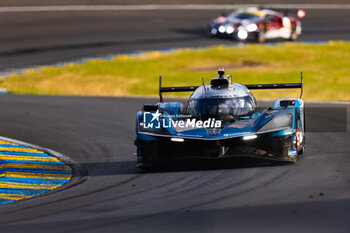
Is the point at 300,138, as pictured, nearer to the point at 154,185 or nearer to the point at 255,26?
the point at 154,185

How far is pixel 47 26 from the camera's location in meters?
36.4

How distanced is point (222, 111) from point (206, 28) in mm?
24431

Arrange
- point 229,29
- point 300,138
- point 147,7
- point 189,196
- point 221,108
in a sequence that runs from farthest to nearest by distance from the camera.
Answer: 1. point 147,7
2. point 229,29
3. point 221,108
4. point 300,138
5. point 189,196

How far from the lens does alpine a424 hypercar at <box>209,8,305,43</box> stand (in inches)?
1335

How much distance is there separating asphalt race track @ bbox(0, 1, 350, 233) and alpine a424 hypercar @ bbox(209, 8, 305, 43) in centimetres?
1294

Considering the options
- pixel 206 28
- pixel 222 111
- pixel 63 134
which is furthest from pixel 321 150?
pixel 206 28

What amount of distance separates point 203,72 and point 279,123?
621 inches

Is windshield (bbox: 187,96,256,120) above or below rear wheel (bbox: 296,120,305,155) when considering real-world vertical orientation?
above

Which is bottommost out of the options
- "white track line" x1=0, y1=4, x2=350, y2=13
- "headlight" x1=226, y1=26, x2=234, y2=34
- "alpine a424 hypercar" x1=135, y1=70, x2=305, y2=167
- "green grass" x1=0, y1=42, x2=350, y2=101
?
"green grass" x1=0, y1=42, x2=350, y2=101

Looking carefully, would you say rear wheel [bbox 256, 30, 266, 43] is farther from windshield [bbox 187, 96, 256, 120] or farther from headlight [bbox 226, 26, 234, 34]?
windshield [bbox 187, 96, 256, 120]

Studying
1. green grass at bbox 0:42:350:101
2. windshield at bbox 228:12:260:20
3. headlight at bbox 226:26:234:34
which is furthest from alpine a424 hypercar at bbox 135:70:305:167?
windshield at bbox 228:12:260:20

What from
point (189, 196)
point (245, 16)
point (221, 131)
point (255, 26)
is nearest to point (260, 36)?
point (255, 26)

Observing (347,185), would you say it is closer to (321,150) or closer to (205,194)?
(205,194)

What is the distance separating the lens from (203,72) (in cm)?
2791
